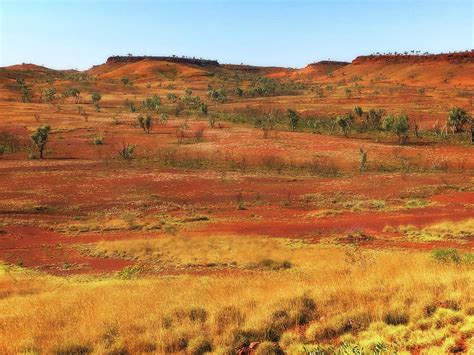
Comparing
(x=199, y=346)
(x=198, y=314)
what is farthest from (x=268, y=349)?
(x=198, y=314)

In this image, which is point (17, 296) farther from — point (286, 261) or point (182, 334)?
point (286, 261)

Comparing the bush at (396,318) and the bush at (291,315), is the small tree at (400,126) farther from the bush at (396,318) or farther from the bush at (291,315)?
the bush at (396,318)

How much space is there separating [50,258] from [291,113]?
61464 millimetres

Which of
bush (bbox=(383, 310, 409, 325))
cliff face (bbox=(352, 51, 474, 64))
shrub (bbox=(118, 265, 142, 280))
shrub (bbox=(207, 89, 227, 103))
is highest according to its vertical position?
cliff face (bbox=(352, 51, 474, 64))

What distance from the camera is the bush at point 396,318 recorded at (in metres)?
8.61

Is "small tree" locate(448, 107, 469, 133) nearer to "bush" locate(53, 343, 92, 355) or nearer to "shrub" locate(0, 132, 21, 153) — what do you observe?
"shrub" locate(0, 132, 21, 153)

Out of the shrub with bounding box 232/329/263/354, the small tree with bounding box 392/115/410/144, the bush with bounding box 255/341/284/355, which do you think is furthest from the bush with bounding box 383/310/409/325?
the small tree with bounding box 392/115/410/144

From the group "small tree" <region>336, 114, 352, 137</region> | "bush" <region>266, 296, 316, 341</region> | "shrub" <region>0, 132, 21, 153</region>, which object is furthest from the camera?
"small tree" <region>336, 114, 352, 137</region>

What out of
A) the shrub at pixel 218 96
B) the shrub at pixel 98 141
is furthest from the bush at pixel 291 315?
the shrub at pixel 218 96

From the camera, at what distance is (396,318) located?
8625 mm

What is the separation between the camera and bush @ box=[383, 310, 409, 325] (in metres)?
8.61

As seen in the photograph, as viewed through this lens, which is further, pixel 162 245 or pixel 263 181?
pixel 263 181

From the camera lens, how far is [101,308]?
34.5 ft

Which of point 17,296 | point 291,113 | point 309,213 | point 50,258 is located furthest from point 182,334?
point 291,113
